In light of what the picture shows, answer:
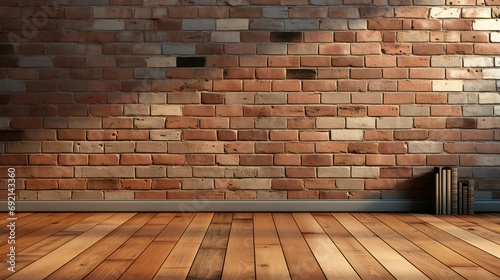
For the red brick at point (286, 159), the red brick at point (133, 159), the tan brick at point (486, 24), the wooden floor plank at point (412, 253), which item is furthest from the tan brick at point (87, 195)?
the tan brick at point (486, 24)

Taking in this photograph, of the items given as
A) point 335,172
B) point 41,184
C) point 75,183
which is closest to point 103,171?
point 75,183

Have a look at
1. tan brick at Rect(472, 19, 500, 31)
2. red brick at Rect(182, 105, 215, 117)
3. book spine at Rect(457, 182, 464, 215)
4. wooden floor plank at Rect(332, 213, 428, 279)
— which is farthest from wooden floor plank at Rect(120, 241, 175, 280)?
tan brick at Rect(472, 19, 500, 31)

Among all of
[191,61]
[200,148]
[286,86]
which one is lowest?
[200,148]

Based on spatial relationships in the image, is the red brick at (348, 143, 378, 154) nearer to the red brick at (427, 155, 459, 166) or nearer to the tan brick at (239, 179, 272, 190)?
the red brick at (427, 155, 459, 166)

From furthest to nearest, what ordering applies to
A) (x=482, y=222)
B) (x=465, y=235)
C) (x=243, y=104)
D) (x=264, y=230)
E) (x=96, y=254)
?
(x=243, y=104) → (x=482, y=222) → (x=264, y=230) → (x=465, y=235) → (x=96, y=254)

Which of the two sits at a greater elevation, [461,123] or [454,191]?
[461,123]

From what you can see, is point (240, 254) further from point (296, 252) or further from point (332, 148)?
point (332, 148)

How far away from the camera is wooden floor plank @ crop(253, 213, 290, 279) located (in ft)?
6.57

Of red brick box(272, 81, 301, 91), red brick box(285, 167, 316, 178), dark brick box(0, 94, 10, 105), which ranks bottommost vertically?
red brick box(285, 167, 316, 178)

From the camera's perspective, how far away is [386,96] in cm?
356

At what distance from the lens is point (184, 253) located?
92.1 inches

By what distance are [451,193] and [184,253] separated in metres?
1.80

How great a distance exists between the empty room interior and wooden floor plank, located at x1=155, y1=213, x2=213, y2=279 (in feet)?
1.77

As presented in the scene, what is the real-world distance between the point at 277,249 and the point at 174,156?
4.27 feet
